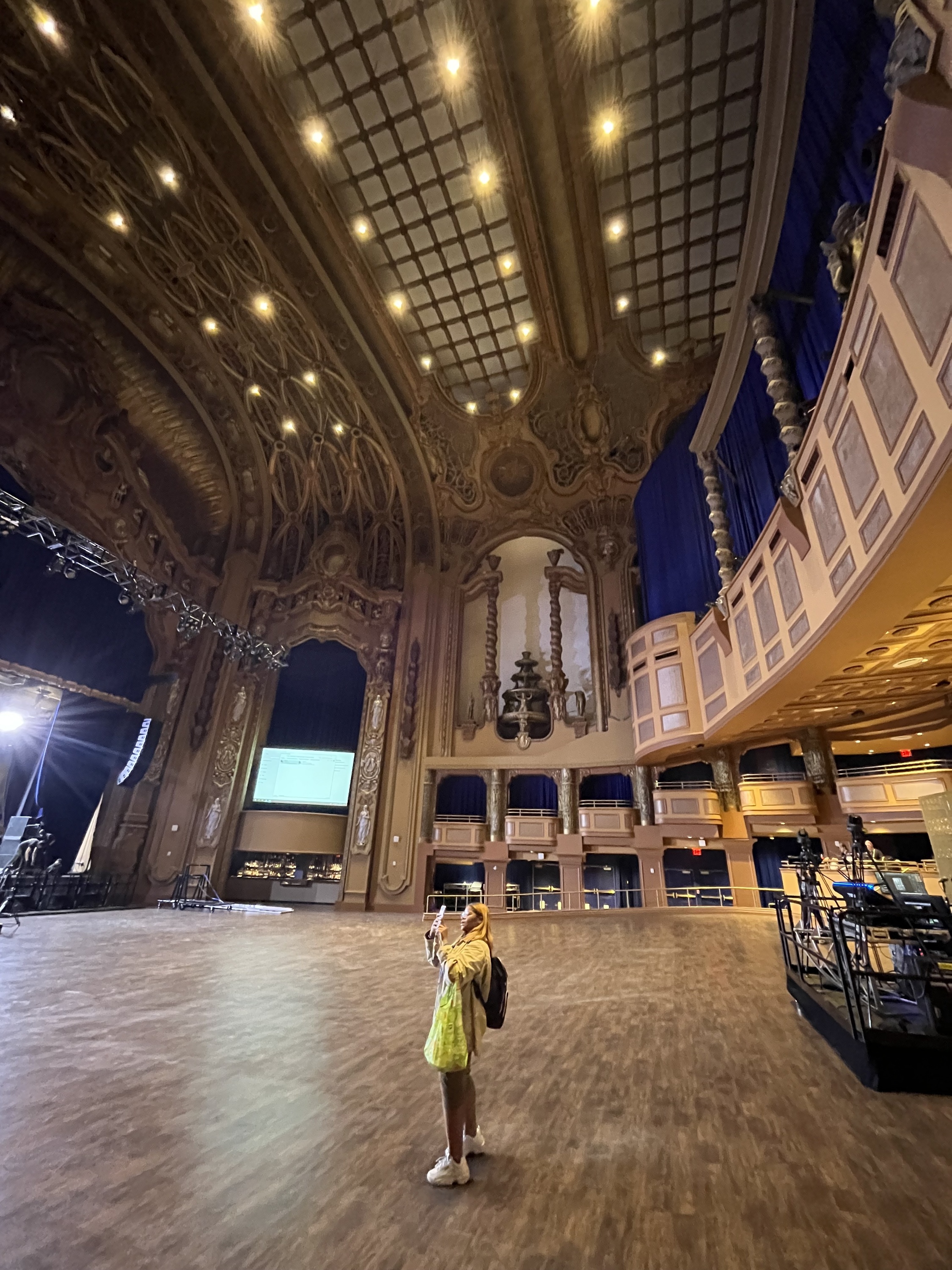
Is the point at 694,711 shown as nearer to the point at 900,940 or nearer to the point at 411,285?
the point at 900,940

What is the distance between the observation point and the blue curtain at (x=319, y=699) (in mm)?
16172

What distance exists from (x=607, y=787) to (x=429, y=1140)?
1231 cm

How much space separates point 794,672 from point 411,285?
12.7 m

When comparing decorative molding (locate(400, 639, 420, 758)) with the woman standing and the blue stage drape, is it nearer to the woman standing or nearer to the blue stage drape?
the blue stage drape

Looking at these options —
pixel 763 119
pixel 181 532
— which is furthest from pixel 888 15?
pixel 181 532

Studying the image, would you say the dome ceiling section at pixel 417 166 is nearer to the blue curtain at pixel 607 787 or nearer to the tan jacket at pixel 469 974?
the blue curtain at pixel 607 787

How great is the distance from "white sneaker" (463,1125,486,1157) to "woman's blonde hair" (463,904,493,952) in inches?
28.4

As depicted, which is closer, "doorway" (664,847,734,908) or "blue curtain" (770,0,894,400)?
"blue curtain" (770,0,894,400)

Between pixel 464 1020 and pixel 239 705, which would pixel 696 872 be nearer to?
pixel 239 705

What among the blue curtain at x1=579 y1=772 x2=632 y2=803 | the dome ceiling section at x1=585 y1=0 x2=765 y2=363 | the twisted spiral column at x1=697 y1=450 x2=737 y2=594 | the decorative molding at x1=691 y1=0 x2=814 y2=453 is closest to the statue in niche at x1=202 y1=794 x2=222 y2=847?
the blue curtain at x1=579 y1=772 x2=632 y2=803

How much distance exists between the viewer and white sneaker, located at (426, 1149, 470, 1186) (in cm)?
207

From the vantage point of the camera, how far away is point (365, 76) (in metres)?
9.64

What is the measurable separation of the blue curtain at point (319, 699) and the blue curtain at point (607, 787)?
6898 millimetres

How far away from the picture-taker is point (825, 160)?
633 centimetres
